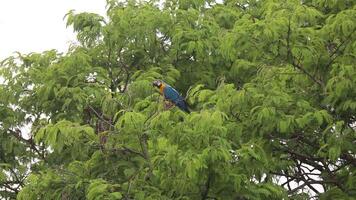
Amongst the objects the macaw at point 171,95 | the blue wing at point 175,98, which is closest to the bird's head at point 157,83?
the macaw at point 171,95

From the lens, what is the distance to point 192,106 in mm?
9398

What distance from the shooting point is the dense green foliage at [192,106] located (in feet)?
22.2

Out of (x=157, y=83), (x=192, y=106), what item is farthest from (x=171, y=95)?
(x=192, y=106)

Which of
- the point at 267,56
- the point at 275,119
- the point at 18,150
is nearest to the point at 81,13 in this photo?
the point at 18,150

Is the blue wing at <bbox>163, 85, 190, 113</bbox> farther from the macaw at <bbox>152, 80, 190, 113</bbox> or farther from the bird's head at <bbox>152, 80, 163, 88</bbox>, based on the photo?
the bird's head at <bbox>152, 80, 163, 88</bbox>

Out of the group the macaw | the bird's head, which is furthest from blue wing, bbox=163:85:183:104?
the bird's head

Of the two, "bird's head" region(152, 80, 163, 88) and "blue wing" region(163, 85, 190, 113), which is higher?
"bird's head" region(152, 80, 163, 88)

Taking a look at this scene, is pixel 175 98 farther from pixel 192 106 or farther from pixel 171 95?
pixel 192 106

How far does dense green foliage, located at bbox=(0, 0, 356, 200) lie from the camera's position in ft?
22.2

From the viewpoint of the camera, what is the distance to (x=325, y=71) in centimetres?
845

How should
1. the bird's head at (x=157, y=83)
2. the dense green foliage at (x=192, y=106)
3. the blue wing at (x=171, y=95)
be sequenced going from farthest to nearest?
the bird's head at (x=157, y=83)
the blue wing at (x=171, y=95)
the dense green foliage at (x=192, y=106)

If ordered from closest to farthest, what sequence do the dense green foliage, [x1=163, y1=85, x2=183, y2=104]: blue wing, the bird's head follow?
the dense green foliage
[x1=163, y1=85, x2=183, y2=104]: blue wing
the bird's head

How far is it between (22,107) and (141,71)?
2.25 m

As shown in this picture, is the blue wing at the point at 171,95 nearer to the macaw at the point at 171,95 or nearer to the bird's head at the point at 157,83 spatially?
the macaw at the point at 171,95
